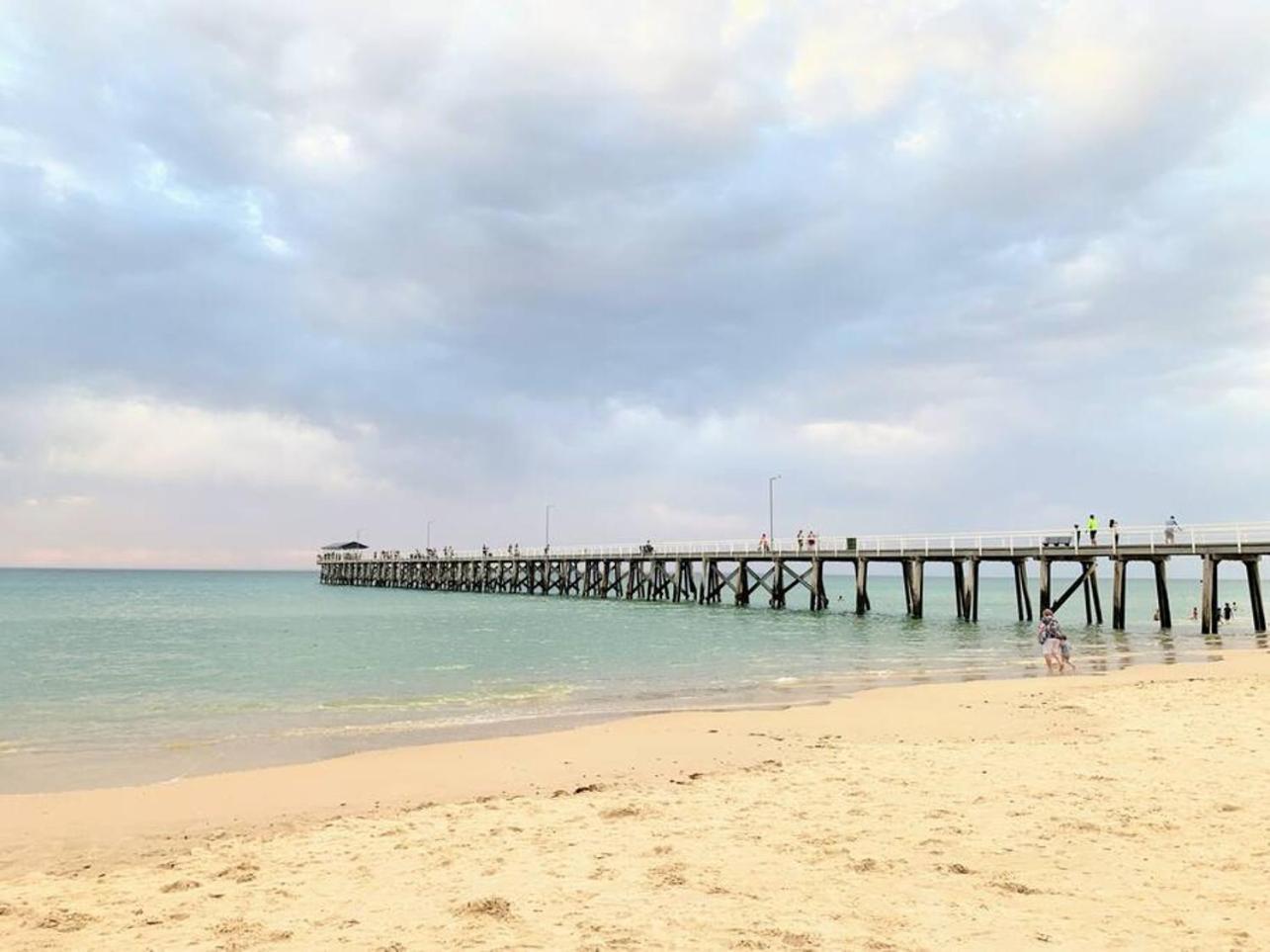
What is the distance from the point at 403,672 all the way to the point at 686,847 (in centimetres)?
1690

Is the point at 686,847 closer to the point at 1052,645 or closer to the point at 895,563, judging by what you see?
the point at 1052,645

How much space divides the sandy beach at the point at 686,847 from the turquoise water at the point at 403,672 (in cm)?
254

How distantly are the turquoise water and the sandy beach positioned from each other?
2.54 meters

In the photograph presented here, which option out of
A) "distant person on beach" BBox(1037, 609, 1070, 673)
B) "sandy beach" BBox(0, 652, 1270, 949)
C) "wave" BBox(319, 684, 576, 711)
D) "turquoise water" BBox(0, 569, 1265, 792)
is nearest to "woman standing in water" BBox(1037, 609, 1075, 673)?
"distant person on beach" BBox(1037, 609, 1070, 673)

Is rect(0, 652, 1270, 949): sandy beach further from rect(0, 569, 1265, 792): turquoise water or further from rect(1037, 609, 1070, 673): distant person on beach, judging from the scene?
rect(1037, 609, 1070, 673): distant person on beach

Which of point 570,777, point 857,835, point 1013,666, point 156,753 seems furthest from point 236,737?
point 1013,666

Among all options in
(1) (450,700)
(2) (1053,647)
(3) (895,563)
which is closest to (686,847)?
(1) (450,700)

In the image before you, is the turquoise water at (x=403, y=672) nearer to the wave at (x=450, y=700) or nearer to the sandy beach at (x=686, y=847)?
the wave at (x=450, y=700)

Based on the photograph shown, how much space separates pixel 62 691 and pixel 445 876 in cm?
1743

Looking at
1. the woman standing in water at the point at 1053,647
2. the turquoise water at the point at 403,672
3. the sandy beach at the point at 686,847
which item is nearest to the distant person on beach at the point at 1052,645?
the woman standing in water at the point at 1053,647

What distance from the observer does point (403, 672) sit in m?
22.3

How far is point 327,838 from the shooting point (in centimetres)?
752

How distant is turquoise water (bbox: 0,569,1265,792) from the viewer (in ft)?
43.6

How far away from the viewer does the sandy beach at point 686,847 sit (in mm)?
5148
